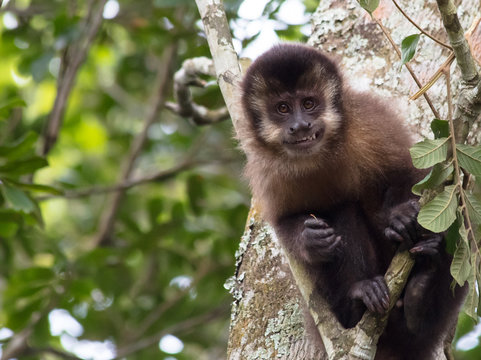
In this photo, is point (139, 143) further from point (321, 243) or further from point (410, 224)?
point (410, 224)

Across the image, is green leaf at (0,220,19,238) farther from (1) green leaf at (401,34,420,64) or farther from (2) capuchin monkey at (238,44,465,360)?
(1) green leaf at (401,34,420,64)

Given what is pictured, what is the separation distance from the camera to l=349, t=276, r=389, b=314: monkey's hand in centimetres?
376

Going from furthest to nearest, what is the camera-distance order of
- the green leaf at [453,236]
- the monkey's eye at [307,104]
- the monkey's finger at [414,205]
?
1. the monkey's eye at [307,104]
2. the monkey's finger at [414,205]
3. the green leaf at [453,236]

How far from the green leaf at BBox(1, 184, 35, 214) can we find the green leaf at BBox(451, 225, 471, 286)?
3122 mm

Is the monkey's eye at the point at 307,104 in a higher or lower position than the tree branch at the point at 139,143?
lower

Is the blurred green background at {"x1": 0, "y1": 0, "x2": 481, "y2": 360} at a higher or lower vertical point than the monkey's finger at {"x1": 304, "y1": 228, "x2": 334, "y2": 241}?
higher

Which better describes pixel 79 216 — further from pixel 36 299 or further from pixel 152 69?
pixel 36 299

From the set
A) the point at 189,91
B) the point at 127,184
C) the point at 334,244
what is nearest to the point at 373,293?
the point at 334,244

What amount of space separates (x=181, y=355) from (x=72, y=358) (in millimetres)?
1405

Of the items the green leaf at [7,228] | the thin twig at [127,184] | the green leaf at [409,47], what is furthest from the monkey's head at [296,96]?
the thin twig at [127,184]

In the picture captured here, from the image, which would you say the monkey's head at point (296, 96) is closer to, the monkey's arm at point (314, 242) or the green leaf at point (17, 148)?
the monkey's arm at point (314, 242)

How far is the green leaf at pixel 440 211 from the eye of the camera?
322cm

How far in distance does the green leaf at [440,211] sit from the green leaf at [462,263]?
0.11 metres

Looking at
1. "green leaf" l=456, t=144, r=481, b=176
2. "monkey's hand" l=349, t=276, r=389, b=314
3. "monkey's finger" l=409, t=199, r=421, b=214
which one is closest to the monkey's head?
"monkey's finger" l=409, t=199, r=421, b=214
